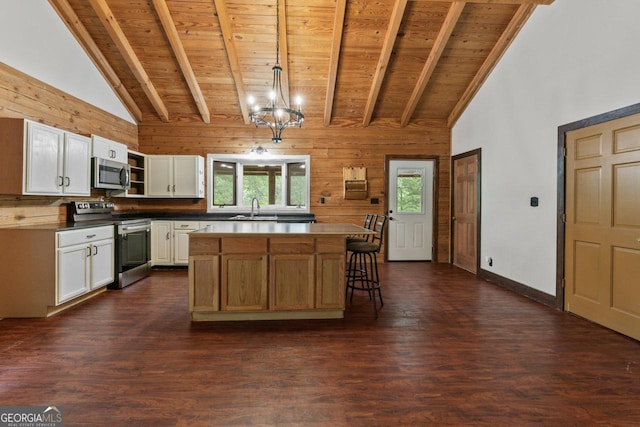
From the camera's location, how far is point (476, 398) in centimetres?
203

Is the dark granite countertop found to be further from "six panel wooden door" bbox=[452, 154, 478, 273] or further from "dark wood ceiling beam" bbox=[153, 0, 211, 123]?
"six panel wooden door" bbox=[452, 154, 478, 273]

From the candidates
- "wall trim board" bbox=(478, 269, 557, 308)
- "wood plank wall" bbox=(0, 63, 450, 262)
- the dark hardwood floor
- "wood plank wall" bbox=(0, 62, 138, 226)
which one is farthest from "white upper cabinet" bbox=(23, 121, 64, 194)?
"wall trim board" bbox=(478, 269, 557, 308)

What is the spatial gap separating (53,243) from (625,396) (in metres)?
4.68

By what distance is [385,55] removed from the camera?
4719mm

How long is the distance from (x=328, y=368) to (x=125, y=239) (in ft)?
11.6

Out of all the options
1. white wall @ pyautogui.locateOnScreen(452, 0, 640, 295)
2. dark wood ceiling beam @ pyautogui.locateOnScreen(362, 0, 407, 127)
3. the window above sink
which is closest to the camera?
white wall @ pyautogui.locateOnScreen(452, 0, 640, 295)

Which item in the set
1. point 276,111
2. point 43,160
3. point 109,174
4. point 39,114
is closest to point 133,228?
point 109,174

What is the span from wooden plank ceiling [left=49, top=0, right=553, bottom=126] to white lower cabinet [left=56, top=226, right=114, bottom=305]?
2543 millimetres

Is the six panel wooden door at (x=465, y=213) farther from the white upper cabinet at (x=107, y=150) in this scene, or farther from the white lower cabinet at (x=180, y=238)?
the white upper cabinet at (x=107, y=150)

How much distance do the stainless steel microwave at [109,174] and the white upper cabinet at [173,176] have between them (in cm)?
74

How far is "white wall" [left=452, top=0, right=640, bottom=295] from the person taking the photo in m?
3.11

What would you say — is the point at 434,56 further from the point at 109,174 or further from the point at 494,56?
the point at 109,174

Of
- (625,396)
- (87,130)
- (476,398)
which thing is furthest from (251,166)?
(625,396)

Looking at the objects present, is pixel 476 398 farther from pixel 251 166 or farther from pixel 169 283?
pixel 251 166
